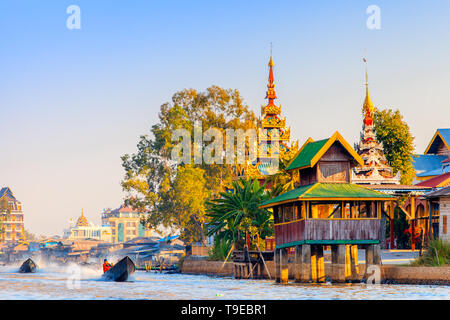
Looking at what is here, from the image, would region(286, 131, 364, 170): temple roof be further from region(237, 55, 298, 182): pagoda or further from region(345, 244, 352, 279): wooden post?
region(237, 55, 298, 182): pagoda

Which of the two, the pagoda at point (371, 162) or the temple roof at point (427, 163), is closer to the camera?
the pagoda at point (371, 162)

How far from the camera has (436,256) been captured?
161ft

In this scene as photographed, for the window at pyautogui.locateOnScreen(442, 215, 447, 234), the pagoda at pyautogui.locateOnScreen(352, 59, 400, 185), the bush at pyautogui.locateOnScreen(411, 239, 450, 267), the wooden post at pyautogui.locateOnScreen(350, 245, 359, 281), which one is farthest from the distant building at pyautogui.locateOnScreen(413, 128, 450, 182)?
the bush at pyautogui.locateOnScreen(411, 239, 450, 267)

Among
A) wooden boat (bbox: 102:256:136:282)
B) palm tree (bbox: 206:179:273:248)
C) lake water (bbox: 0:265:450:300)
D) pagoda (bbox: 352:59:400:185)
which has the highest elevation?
pagoda (bbox: 352:59:400:185)

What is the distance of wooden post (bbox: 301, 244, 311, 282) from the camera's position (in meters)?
51.1

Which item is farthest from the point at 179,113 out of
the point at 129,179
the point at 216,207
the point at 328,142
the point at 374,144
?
the point at 328,142

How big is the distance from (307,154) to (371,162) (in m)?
27.3

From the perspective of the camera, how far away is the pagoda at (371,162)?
77125 millimetres

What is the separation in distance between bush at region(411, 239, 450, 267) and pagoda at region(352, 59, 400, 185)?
26.4 metres

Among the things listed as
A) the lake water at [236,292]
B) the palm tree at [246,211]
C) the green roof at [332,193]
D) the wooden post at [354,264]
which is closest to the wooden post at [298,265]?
the lake water at [236,292]

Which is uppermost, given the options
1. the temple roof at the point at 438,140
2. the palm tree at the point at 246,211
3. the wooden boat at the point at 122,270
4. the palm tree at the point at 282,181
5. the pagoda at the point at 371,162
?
the temple roof at the point at 438,140

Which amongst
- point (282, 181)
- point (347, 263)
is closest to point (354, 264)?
point (347, 263)

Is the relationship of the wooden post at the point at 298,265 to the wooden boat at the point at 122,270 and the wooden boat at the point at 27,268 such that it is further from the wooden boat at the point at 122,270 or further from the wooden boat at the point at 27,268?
the wooden boat at the point at 27,268
